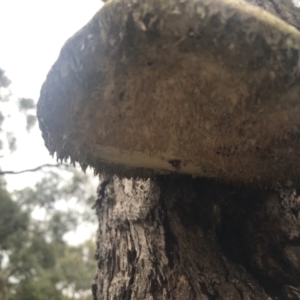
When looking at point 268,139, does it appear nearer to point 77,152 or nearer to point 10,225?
point 77,152

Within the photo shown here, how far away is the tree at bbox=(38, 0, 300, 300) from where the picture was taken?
0.84m

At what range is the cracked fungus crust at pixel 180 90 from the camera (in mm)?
793

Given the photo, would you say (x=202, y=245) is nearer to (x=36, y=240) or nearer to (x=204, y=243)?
(x=204, y=243)

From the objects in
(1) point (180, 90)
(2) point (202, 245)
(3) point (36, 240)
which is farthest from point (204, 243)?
(3) point (36, 240)

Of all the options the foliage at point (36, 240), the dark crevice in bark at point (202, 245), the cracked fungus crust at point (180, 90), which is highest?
the cracked fungus crust at point (180, 90)

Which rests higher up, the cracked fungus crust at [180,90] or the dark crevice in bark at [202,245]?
the cracked fungus crust at [180,90]

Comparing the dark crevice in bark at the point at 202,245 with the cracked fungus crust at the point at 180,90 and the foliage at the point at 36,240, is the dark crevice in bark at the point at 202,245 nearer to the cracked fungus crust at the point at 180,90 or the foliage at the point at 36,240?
the cracked fungus crust at the point at 180,90

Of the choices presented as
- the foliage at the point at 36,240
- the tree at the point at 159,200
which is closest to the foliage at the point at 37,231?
the foliage at the point at 36,240

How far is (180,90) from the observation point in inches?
37.8

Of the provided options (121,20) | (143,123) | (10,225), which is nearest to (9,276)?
(10,225)

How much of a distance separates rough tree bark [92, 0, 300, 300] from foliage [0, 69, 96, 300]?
11.7 ft

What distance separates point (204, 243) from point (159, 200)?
269 mm

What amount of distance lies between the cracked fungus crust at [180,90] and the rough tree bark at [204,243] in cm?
15

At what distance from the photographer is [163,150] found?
1217 mm
